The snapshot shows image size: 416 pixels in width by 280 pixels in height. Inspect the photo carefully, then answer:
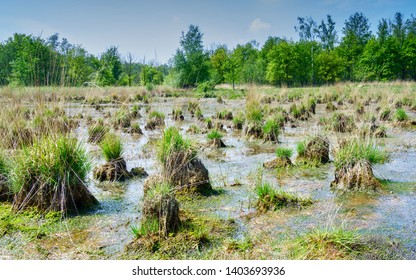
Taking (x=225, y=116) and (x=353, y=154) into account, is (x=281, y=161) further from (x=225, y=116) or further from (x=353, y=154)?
(x=225, y=116)

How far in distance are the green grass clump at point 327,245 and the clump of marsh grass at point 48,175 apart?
3.47 m

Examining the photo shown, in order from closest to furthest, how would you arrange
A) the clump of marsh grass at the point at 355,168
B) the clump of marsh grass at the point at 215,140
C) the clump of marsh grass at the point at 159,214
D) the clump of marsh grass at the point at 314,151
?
1. the clump of marsh grass at the point at 159,214
2. the clump of marsh grass at the point at 355,168
3. the clump of marsh grass at the point at 314,151
4. the clump of marsh grass at the point at 215,140

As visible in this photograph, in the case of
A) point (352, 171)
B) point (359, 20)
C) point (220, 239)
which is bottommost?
point (220, 239)

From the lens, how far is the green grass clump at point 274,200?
641 cm

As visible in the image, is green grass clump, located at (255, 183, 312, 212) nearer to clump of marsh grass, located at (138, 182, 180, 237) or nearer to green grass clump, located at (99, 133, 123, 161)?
clump of marsh grass, located at (138, 182, 180, 237)

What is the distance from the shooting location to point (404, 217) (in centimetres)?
598

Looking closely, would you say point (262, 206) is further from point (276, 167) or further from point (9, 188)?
point (9, 188)

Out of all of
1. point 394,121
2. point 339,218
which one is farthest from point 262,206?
point 394,121

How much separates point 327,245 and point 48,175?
4.10 metres

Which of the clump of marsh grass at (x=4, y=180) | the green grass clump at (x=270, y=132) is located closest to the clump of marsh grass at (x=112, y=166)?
the clump of marsh grass at (x=4, y=180)

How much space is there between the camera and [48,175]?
20.2ft

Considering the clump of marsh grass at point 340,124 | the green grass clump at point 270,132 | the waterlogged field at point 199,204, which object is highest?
the clump of marsh grass at point 340,124

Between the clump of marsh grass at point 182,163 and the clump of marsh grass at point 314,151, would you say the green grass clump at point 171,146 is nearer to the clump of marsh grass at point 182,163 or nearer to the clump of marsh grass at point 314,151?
the clump of marsh grass at point 182,163

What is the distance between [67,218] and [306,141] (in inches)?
235
